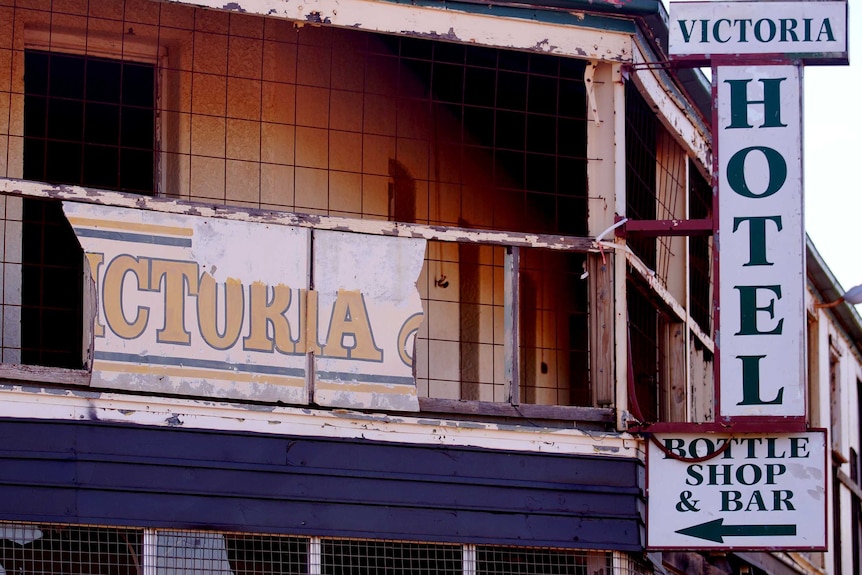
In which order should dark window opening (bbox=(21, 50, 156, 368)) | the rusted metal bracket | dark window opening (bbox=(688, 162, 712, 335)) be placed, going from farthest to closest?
dark window opening (bbox=(688, 162, 712, 335)) → dark window opening (bbox=(21, 50, 156, 368)) → the rusted metal bracket

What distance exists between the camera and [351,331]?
33.7ft

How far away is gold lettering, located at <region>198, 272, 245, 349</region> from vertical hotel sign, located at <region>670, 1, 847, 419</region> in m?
2.92

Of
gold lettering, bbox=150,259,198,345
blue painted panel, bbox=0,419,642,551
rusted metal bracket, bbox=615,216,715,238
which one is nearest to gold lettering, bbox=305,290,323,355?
blue painted panel, bbox=0,419,642,551

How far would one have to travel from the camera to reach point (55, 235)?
12.0 metres

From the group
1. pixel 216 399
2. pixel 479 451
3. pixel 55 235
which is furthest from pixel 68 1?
pixel 479 451

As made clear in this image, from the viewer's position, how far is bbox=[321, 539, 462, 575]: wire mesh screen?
10.0 meters

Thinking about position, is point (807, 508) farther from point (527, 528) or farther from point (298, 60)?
point (298, 60)

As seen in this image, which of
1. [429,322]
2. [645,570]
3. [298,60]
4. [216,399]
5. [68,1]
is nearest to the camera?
[216,399]

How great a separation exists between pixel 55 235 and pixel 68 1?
162 cm

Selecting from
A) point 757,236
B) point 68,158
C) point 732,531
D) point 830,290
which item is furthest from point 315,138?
point 830,290

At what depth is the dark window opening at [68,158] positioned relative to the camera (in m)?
11.9

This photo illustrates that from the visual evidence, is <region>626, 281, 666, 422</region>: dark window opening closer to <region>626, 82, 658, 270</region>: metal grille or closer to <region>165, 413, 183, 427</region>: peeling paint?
<region>626, 82, 658, 270</region>: metal grille

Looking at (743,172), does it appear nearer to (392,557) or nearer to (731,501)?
(731,501)

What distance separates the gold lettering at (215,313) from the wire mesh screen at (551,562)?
1942mm
